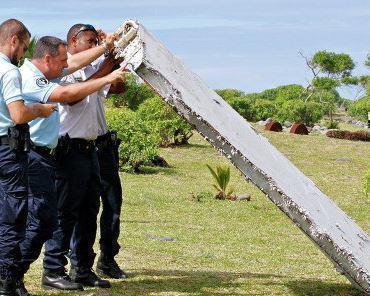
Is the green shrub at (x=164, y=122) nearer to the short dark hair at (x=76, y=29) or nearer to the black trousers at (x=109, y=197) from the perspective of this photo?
the black trousers at (x=109, y=197)

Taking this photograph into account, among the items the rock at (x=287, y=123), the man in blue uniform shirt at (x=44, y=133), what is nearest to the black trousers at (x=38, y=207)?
the man in blue uniform shirt at (x=44, y=133)

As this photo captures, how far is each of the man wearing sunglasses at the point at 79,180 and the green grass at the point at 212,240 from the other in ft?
0.92

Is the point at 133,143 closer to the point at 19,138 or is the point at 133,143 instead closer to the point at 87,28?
the point at 87,28

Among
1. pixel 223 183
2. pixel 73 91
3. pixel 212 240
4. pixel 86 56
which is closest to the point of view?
pixel 73 91

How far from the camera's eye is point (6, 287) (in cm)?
637

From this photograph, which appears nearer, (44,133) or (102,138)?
(44,133)

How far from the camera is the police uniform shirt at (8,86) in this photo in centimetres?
606

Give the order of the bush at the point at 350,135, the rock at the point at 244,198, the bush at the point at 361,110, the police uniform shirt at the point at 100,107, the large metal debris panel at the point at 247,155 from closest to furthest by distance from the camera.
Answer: the large metal debris panel at the point at 247,155 → the police uniform shirt at the point at 100,107 → the rock at the point at 244,198 → the bush at the point at 350,135 → the bush at the point at 361,110

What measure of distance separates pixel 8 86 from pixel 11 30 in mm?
445

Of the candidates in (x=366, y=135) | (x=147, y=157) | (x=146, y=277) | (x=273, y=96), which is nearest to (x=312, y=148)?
(x=366, y=135)

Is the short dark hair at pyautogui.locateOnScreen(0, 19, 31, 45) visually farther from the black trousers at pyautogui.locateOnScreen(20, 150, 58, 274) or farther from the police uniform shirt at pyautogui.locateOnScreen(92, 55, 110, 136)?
the police uniform shirt at pyautogui.locateOnScreen(92, 55, 110, 136)

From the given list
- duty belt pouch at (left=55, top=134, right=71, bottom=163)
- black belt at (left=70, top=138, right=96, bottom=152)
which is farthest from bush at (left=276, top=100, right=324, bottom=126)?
duty belt pouch at (left=55, top=134, right=71, bottom=163)

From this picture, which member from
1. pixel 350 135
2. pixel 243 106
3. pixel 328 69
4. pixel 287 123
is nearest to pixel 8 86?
pixel 350 135

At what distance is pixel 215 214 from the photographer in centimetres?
1430
